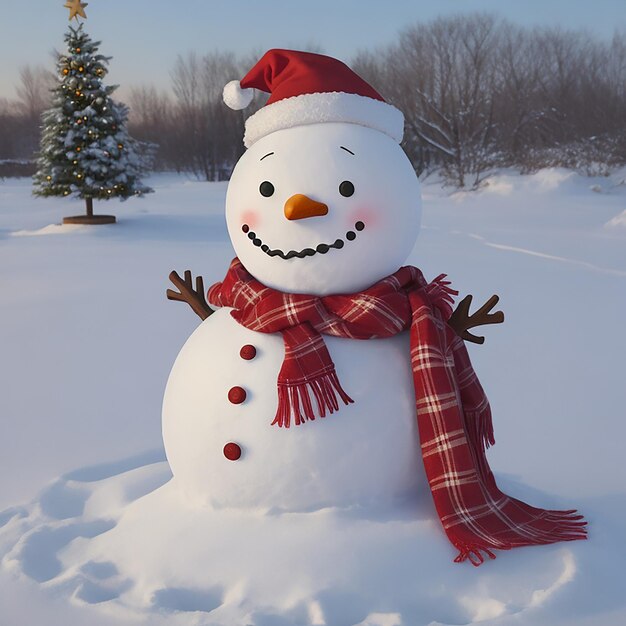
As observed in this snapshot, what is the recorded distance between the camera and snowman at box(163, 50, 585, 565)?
8.53 ft

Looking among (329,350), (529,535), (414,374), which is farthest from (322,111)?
(529,535)

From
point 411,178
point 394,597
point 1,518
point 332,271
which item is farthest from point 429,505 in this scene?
point 1,518

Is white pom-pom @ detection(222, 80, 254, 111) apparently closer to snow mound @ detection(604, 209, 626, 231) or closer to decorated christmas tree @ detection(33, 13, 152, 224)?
snow mound @ detection(604, 209, 626, 231)

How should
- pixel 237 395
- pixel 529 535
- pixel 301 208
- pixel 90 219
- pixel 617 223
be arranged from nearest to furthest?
pixel 301 208
pixel 237 395
pixel 529 535
pixel 617 223
pixel 90 219

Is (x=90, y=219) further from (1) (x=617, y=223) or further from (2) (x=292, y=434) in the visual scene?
Answer: (2) (x=292, y=434)

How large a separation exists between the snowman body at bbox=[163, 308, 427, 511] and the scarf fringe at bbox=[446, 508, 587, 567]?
0.27 m

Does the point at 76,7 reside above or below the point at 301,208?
above

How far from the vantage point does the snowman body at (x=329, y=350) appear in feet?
8.54

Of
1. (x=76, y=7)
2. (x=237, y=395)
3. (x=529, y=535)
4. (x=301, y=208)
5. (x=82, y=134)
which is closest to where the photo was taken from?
(x=301, y=208)

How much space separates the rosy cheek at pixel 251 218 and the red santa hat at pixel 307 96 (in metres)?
0.30

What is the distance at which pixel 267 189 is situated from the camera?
8.64 feet

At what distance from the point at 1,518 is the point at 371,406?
1750mm

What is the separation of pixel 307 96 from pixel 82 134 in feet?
35.5

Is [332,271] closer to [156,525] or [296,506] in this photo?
[296,506]
